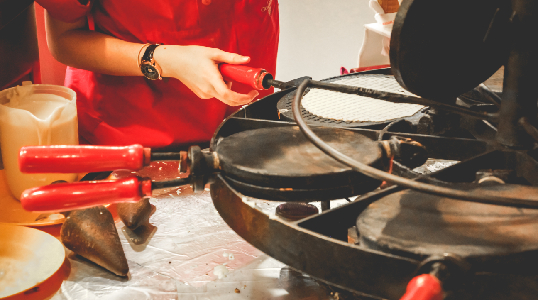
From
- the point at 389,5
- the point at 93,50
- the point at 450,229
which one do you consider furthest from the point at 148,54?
the point at 389,5

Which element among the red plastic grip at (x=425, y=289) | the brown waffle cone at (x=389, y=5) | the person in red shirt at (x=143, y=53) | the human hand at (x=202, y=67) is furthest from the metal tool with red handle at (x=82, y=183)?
the brown waffle cone at (x=389, y=5)

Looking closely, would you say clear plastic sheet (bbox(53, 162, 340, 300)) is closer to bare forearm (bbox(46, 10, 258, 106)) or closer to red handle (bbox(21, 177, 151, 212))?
red handle (bbox(21, 177, 151, 212))

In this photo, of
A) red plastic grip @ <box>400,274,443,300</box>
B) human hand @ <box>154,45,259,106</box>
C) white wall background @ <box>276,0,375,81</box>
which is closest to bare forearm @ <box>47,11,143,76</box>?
human hand @ <box>154,45,259,106</box>

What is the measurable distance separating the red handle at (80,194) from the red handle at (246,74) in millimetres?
348

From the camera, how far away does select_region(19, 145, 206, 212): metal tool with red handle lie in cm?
53

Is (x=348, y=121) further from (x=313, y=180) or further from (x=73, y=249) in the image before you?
(x=73, y=249)

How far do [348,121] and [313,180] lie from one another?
1.23 feet

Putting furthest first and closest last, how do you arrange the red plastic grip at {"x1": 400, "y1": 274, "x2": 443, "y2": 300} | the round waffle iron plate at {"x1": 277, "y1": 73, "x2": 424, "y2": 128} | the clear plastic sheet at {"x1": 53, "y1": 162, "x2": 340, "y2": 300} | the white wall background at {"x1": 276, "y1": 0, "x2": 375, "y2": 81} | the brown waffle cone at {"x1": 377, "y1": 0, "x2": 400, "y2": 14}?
the white wall background at {"x1": 276, "y1": 0, "x2": 375, "y2": 81}, the brown waffle cone at {"x1": 377, "y1": 0, "x2": 400, "y2": 14}, the round waffle iron plate at {"x1": 277, "y1": 73, "x2": 424, "y2": 128}, the clear plastic sheet at {"x1": 53, "y1": 162, "x2": 340, "y2": 300}, the red plastic grip at {"x1": 400, "y1": 274, "x2": 443, "y2": 300}

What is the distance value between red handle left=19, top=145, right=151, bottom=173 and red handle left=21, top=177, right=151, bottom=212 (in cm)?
3

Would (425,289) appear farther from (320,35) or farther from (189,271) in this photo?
(320,35)

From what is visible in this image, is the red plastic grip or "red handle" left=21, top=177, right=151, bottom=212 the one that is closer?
the red plastic grip

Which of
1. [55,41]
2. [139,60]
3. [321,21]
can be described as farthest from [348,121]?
[321,21]

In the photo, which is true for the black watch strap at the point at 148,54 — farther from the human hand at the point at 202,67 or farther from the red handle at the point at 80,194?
the red handle at the point at 80,194

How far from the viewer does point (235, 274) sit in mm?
782
